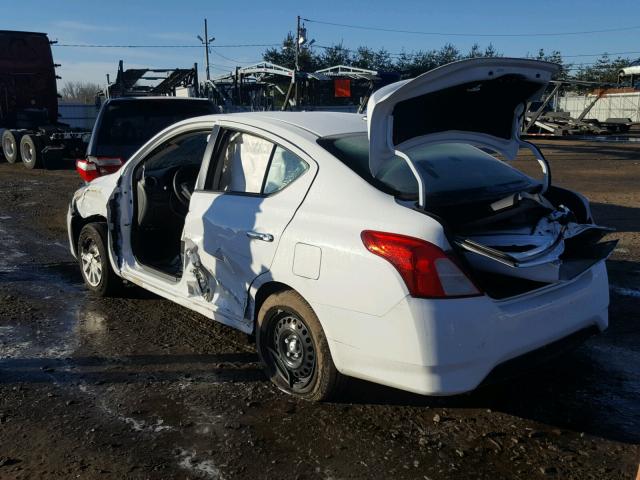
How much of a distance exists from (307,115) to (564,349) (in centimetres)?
219

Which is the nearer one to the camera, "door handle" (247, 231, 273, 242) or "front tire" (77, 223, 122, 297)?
"door handle" (247, 231, 273, 242)

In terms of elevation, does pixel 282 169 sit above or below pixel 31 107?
below

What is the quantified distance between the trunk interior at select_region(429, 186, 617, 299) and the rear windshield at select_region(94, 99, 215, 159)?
19.3ft

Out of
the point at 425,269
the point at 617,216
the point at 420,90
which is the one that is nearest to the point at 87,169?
the point at 420,90

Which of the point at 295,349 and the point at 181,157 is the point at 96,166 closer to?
the point at 181,157

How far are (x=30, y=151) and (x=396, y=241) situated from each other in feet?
53.1

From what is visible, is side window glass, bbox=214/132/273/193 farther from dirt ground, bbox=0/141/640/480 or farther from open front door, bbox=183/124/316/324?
dirt ground, bbox=0/141/640/480

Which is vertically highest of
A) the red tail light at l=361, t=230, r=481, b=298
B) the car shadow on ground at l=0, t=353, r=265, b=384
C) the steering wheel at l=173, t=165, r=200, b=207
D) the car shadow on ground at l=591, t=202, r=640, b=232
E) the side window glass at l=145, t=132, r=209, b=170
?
the side window glass at l=145, t=132, r=209, b=170

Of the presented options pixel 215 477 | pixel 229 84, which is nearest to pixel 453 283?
pixel 215 477

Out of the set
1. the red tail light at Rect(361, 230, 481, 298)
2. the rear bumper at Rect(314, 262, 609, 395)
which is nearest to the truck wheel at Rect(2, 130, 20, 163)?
the rear bumper at Rect(314, 262, 609, 395)

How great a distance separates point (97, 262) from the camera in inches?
216

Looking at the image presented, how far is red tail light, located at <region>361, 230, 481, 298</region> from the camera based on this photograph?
2891 mm

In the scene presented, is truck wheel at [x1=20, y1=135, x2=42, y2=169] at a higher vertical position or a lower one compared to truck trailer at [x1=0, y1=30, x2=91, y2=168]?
lower

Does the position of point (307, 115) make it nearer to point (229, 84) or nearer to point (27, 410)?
point (27, 410)
